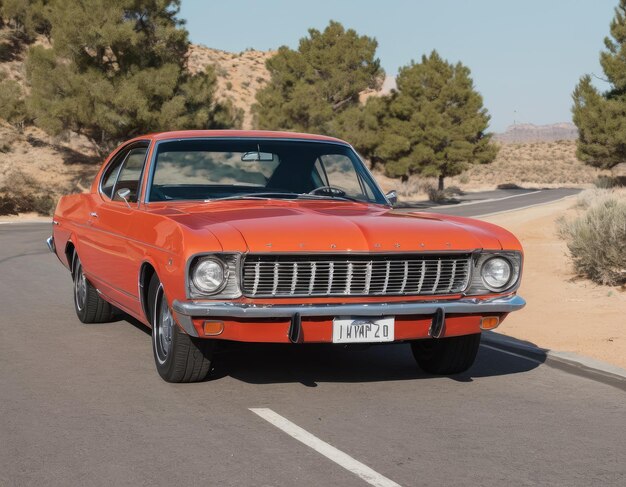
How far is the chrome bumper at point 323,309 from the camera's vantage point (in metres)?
5.69

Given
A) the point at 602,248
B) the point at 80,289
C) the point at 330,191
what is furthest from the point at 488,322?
the point at 602,248

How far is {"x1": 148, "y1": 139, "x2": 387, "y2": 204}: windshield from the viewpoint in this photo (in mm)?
7418

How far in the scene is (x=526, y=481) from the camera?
14.8 ft

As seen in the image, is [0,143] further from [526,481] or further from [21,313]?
[526,481]

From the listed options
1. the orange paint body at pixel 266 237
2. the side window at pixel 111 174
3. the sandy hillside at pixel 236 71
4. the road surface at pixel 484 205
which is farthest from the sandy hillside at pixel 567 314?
the sandy hillside at pixel 236 71

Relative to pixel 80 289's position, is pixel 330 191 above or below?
above

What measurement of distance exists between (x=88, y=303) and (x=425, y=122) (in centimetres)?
4463

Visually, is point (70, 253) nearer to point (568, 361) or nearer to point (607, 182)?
point (568, 361)

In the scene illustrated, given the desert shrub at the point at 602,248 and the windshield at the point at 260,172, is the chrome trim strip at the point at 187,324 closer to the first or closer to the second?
the windshield at the point at 260,172

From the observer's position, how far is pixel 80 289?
30.2 feet

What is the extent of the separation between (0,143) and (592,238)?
1453 inches

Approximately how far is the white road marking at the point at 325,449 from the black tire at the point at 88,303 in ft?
11.8

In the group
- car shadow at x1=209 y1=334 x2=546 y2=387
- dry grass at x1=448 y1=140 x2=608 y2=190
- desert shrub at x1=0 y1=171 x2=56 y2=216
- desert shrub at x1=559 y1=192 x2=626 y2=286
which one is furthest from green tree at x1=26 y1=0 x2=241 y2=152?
dry grass at x1=448 y1=140 x2=608 y2=190

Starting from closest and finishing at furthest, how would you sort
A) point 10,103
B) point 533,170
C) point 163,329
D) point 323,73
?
point 163,329
point 10,103
point 323,73
point 533,170
